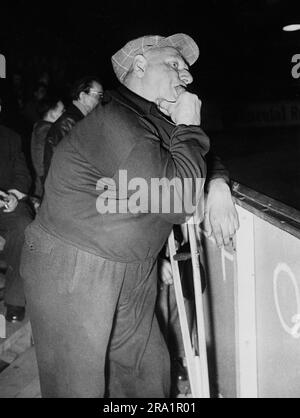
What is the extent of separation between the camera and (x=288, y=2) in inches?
650

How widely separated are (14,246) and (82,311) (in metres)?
1.84

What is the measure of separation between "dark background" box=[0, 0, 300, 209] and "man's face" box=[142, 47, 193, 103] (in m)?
2.28

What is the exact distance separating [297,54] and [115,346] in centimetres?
1864

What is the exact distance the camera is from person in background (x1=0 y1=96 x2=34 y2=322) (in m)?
3.21

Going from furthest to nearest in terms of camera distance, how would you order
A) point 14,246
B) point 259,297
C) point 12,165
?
point 12,165, point 14,246, point 259,297

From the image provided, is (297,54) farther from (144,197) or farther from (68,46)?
(144,197)

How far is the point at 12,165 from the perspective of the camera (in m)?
3.62

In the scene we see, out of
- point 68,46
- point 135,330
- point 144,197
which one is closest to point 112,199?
point 144,197

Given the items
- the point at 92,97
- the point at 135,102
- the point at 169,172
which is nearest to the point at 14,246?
the point at 92,97

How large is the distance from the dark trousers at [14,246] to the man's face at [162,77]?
2.00 meters

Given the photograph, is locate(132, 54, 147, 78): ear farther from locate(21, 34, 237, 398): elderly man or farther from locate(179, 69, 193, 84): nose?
locate(179, 69, 193, 84): nose

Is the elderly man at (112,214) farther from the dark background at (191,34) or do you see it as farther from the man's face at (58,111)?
the dark background at (191,34)

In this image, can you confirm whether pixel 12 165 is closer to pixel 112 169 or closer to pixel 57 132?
pixel 57 132

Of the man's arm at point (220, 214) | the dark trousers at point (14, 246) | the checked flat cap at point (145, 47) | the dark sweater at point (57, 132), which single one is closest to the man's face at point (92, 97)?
the dark sweater at point (57, 132)
